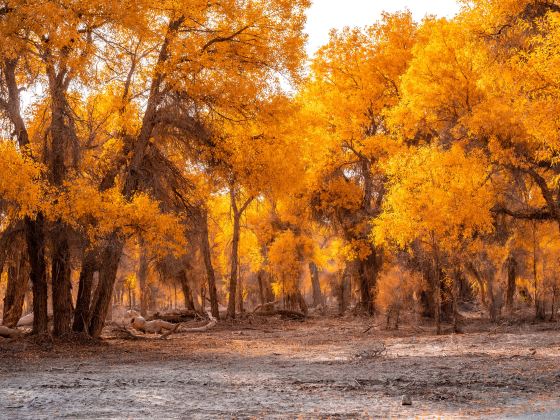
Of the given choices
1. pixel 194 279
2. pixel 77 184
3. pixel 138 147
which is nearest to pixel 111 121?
pixel 138 147

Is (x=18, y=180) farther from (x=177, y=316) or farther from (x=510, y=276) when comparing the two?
(x=510, y=276)

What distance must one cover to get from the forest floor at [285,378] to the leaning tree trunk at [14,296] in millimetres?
4418

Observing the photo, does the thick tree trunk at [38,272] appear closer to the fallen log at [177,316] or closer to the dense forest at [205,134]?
the dense forest at [205,134]

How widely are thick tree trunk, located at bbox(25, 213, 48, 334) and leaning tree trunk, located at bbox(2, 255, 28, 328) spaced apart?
189 inches

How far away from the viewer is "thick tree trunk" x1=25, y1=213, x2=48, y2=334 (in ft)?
51.2

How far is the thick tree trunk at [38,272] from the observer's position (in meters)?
15.6

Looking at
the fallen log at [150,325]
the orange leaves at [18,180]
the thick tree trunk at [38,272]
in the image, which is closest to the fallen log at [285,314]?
the fallen log at [150,325]

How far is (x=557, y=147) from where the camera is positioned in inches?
528

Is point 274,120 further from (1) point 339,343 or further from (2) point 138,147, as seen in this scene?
(1) point 339,343

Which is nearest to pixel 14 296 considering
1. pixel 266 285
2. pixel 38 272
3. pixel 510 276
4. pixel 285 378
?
pixel 38 272

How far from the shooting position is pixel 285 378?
10336mm

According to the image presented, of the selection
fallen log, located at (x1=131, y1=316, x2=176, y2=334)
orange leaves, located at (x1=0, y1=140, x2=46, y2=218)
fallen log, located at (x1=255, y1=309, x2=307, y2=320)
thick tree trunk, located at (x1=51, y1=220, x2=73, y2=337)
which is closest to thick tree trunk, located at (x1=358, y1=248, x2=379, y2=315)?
fallen log, located at (x1=255, y1=309, x2=307, y2=320)

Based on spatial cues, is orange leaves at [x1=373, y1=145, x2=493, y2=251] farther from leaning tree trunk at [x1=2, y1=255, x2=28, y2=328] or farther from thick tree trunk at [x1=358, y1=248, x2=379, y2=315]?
leaning tree trunk at [x1=2, y1=255, x2=28, y2=328]

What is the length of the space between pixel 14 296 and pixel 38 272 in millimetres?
5565
